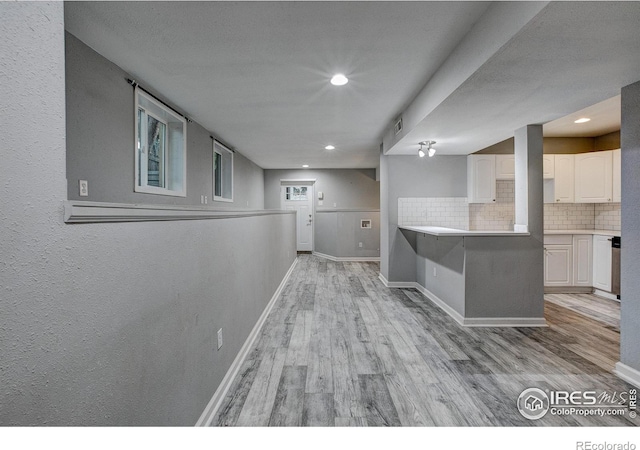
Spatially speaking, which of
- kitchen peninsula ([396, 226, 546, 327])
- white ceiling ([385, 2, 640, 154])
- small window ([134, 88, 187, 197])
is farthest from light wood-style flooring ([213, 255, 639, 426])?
white ceiling ([385, 2, 640, 154])

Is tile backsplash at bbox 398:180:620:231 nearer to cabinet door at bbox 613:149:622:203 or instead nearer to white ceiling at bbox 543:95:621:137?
cabinet door at bbox 613:149:622:203

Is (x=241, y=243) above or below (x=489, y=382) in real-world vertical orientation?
above

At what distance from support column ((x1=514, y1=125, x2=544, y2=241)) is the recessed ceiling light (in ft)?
6.93

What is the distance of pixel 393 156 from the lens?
5207 mm

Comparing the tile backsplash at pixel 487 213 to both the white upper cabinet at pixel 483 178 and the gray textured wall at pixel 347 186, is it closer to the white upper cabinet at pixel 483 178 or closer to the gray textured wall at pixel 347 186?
the white upper cabinet at pixel 483 178

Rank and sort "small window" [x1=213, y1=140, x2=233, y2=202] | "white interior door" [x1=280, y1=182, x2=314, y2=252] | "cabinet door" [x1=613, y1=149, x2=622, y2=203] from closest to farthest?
"cabinet door" [x1=613, y1=149, x2=622, y2=203]
"small window" [x1=213, y1=140, x2=233, y2=202]
"white interior door" [x1=280, y1=182, x2=314, y2=252]

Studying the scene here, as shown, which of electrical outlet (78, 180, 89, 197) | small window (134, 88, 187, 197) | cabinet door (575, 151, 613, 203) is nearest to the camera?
electrical outlet (78, 180, 89, 197)

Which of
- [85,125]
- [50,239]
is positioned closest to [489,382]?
[50,239]

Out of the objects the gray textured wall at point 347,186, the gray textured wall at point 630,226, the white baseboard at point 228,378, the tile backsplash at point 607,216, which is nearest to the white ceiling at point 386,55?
the gray textured wall at point 630,226

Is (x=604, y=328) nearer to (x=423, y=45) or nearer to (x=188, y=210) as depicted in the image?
(x=423, y=45)

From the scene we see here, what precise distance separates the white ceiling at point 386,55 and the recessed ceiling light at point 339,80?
0.06 m

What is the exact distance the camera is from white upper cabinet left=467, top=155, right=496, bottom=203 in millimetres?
4959

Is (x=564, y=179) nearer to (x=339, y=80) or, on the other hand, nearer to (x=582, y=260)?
(x=582, y=260)

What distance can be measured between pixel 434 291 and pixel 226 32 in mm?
3853
